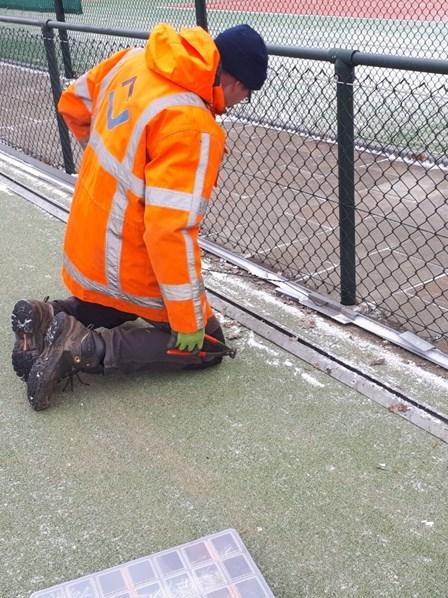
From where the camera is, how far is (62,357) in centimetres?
285

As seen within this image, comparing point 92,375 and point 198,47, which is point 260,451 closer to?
point 92,375

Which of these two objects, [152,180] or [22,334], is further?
[22,334]

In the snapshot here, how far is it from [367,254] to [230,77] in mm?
1788

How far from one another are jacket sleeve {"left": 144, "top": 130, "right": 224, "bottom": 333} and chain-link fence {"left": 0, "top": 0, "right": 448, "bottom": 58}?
5590 millimetres

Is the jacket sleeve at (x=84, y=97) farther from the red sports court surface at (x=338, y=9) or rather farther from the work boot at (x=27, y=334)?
the red sports court surface at (x=338, y=9)

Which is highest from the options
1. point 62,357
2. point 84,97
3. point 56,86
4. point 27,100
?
point 84,97

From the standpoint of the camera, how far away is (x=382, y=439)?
2.63 meters

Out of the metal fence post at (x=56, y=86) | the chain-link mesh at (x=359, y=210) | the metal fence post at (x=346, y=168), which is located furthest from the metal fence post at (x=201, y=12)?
the metal fence post at (x=346, y=168)

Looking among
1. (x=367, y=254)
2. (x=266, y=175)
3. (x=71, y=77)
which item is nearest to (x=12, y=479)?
(x=367, y=254)

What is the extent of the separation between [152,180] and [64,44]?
4.27 meters

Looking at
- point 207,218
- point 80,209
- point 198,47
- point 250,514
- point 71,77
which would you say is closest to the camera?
point 250,514

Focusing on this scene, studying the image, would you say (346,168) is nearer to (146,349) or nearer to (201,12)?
(146,349)

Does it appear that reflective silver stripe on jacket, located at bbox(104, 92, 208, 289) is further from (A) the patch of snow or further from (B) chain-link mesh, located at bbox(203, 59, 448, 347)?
(B) chain-link mesh, located at bbox(203, 59, 448, 347)

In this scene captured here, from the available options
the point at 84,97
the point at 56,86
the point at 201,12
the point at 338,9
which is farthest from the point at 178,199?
the point at 338,9
